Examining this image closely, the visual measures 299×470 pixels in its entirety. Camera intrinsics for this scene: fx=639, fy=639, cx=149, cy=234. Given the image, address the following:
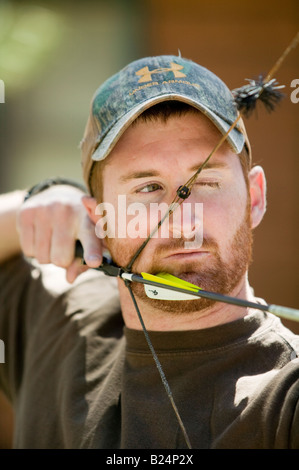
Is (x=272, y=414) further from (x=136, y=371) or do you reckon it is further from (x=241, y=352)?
(x=136, y=371)

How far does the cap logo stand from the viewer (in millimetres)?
1779

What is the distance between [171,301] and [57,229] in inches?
23.2

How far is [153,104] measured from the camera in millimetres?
1708

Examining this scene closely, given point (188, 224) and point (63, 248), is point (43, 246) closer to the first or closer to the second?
point (63, 248)

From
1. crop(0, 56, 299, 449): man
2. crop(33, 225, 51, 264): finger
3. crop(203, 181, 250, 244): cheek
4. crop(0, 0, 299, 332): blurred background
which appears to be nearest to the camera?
crop(0, 56, 299, 449): man

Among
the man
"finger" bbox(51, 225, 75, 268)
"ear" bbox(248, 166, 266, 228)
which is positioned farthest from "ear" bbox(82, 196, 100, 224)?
"ear" bbox(248, 166, 266, 228)

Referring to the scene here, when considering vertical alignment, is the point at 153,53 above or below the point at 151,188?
above

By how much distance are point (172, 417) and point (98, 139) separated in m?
0.79

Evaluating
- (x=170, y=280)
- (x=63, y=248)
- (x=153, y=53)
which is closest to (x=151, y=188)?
(x=170, y=280)

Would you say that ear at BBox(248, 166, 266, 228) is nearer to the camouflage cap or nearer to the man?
the man

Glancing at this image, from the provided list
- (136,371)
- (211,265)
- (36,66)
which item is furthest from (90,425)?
(36,66)

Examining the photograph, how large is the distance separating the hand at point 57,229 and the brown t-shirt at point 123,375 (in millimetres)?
225

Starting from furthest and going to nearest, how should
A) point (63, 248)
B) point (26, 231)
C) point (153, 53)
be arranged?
point (153, 53), point (26, 231), point (63, 248)

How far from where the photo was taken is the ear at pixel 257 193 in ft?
6.14
